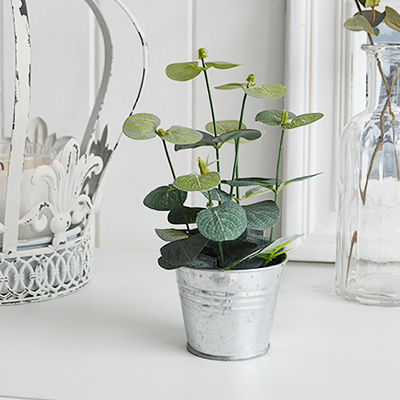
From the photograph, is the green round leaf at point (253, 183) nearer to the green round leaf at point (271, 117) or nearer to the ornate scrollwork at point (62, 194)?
the green round leaf at point (271, 117)

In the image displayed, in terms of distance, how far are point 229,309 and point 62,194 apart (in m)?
0.31

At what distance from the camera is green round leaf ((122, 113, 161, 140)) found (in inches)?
18.3

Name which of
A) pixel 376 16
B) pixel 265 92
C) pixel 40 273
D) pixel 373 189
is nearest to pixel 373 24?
pixel 376 16

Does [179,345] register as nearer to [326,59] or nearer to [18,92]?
[18,92]

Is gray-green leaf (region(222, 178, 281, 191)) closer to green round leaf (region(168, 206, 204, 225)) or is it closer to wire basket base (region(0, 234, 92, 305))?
green round leaf (region(168, 206, 204, 225))

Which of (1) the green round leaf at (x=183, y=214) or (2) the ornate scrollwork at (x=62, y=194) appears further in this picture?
(2) the ornate scrollwork at (x=62, y=194)

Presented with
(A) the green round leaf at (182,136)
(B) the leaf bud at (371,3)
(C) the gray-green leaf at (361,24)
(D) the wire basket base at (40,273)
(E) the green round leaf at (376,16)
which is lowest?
(D) the wire basket base at (40,273)

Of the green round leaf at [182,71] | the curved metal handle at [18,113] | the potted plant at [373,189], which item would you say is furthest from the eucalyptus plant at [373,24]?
the curved metal handle at [18,113]

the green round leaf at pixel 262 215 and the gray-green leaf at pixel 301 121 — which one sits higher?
the gray-green leaf at pixel 301 121

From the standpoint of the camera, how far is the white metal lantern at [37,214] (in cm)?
60

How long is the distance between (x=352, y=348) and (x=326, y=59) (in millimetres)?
494

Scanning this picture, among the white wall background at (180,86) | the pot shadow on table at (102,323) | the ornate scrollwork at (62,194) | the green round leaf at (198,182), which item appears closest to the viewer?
the green round leaf at (198,182)

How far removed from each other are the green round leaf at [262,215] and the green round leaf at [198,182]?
0.07 metres

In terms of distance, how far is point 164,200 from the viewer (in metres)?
0.51
